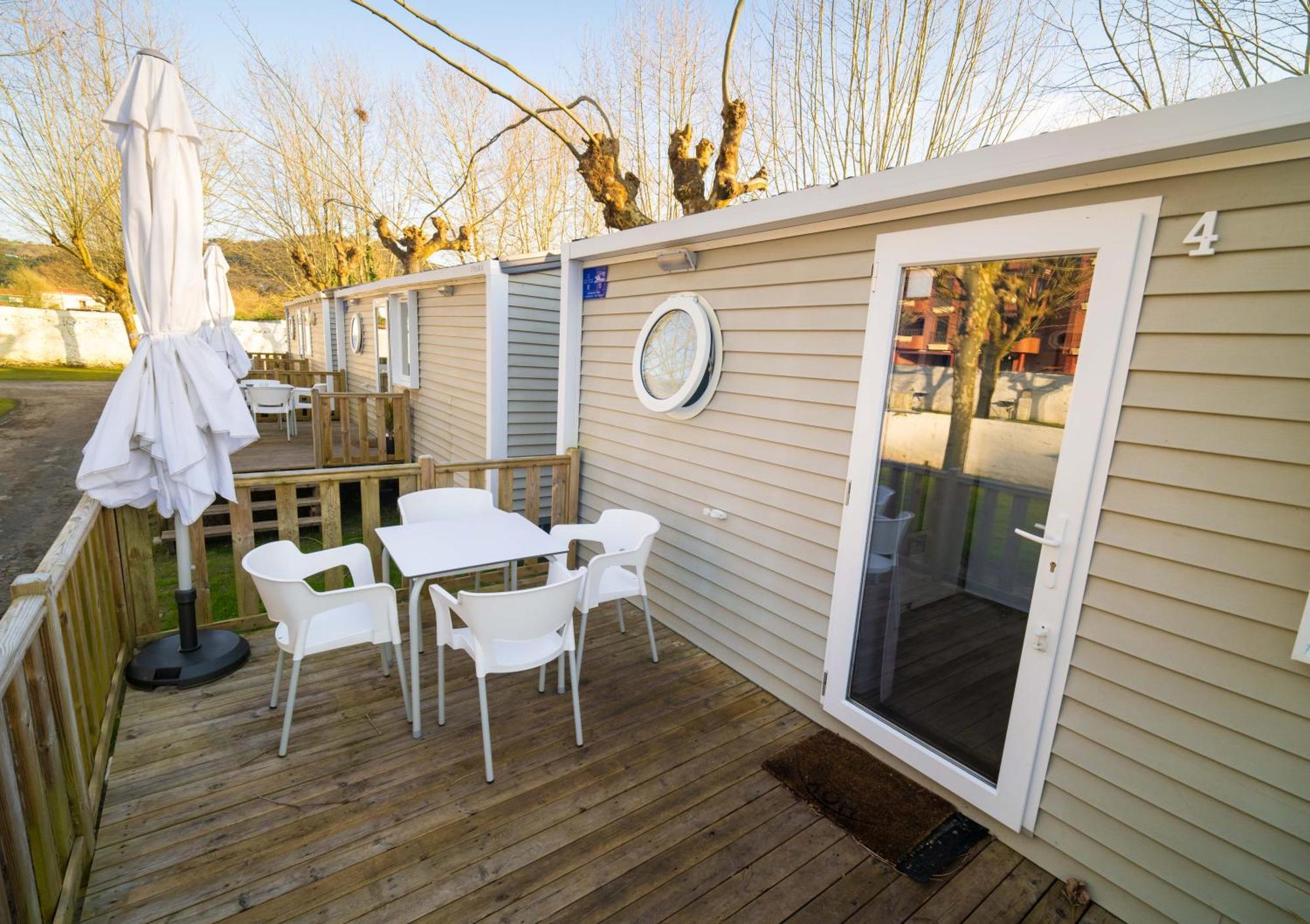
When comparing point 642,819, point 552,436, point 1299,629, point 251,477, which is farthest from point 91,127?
point 1299,629

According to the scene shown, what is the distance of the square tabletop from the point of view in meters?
2.54

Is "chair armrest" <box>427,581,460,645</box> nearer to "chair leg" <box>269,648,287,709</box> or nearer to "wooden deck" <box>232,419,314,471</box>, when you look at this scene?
"chair leg" <box>269,648,287,709</box>

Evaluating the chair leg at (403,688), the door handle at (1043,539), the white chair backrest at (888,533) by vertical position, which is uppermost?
the door handle at (1043,539)

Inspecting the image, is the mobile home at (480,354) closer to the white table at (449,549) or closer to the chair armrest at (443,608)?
the white table at (449,549)

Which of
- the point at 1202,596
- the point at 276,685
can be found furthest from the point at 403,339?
the point at 1202,596

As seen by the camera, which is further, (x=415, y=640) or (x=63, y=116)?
(x=63, y=116)

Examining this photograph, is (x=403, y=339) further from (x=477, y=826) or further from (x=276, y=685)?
(x=477, y=826)

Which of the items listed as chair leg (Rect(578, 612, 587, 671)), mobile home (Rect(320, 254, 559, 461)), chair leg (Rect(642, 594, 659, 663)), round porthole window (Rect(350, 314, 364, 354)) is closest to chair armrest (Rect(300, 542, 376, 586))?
chair leg (Rect(578, 612, 587, 671))

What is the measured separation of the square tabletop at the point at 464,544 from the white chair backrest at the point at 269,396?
264 inches

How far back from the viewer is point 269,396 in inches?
331

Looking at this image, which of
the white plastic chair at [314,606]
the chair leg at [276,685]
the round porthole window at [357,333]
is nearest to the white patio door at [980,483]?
the white plastic chair at [314,606]

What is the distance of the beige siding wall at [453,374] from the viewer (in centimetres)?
618

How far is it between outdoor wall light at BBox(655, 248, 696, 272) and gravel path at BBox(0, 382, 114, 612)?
151 inches

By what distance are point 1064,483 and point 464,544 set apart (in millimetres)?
2426
